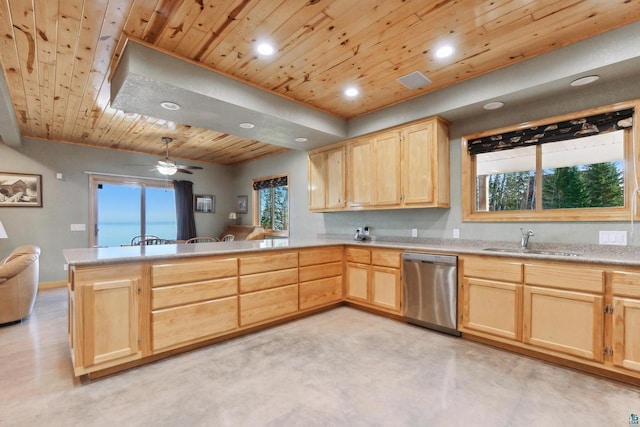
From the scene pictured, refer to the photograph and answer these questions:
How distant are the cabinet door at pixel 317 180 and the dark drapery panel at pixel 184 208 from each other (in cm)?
322

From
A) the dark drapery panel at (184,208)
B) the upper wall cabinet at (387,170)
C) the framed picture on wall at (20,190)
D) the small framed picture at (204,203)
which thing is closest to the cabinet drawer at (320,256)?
the upper wall cabinet at (387,170)

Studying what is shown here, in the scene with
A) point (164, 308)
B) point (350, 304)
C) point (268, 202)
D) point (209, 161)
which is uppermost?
point (209, 161)

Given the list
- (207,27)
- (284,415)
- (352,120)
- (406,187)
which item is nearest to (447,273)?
(406,187)

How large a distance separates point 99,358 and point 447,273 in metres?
3.11

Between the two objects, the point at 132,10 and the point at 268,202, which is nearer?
the point at 132,10

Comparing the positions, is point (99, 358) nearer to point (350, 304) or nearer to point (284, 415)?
point (284, 415)

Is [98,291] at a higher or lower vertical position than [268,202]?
lower

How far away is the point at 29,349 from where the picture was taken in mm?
2830

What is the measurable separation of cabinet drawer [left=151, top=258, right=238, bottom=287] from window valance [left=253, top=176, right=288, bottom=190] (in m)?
3.25

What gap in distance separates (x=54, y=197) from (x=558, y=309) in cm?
725

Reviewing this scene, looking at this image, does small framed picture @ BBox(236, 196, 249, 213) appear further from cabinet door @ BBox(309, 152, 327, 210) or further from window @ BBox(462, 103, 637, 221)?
window @ BBox(462, 103, 637, 221)

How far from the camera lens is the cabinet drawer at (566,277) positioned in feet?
7.57

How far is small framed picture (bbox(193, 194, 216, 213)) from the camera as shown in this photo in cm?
695

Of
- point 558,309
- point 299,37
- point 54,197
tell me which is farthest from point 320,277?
point 54,197
